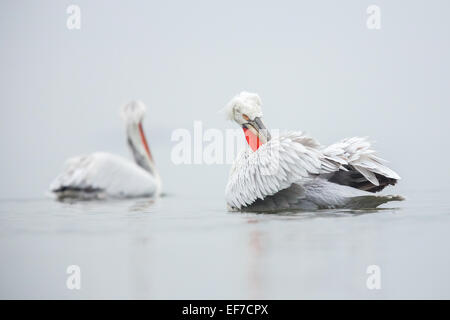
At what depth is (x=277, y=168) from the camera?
6.94 meters

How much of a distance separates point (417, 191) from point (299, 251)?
5.24m

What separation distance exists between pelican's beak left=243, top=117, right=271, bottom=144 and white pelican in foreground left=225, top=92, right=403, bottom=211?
0.21 metres

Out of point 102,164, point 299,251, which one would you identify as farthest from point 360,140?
point 102,164

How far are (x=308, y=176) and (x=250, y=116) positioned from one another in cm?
121

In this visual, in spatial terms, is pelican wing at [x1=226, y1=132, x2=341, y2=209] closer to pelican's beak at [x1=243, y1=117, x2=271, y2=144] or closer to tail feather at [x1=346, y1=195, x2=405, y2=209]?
pelican's beak at [x1=243, y1=117, x2=271, y2=144]

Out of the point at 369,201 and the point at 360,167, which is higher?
the point at 360,167

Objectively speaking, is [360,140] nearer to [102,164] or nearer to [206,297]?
[206,297]

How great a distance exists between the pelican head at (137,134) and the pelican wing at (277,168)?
5.56 metres

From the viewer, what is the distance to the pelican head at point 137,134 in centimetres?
1270

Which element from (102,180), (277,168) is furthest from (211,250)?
(102,180)

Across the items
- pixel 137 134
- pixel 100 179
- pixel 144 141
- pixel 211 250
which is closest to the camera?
pixel 211 250

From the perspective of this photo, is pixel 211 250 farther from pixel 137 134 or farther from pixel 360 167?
pixel 137 134

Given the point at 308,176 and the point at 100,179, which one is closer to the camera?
the point at 308,176

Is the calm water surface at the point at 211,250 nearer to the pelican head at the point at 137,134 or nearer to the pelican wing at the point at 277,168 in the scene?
the pelican wing at the point at 277,168
